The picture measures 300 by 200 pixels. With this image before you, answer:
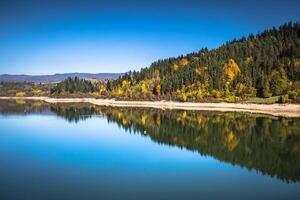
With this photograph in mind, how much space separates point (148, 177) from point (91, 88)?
15763 cm

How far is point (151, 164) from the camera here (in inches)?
981

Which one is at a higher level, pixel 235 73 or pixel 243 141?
pixel 235 73

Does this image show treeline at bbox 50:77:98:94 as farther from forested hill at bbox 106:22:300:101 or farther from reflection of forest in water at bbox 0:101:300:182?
reflection of forest in water at bbox 0:101:300:182

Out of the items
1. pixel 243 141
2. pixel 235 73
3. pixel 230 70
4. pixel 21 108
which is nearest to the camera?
pixel 243 141

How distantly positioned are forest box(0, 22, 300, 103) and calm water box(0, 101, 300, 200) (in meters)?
41.3

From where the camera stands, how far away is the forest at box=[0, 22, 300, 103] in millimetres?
86062

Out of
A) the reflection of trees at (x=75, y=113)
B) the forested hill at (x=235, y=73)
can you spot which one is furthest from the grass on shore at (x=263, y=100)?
the reflection of trees at (x=75, y=113)

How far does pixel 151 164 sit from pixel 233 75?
270 feet

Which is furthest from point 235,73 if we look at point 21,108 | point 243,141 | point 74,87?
point 74,87

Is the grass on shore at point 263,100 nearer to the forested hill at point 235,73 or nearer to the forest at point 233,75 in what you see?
the forest at point 233,75

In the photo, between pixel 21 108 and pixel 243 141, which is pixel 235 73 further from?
pixel 243 141

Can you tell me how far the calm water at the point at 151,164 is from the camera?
17719mm

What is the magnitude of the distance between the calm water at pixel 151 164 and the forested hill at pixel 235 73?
4361cm

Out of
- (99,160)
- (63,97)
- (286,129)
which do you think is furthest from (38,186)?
(63,97)
